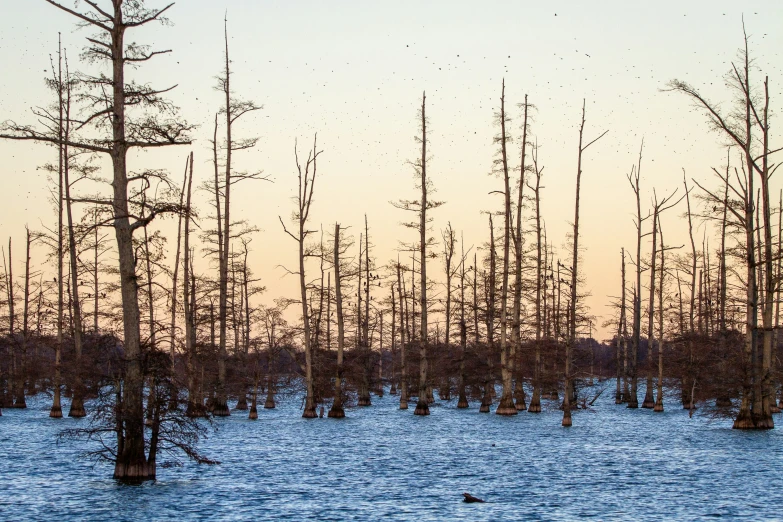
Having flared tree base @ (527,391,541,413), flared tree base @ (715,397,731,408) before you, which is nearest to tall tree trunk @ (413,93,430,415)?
flared tree base @ (527,391,541,413)

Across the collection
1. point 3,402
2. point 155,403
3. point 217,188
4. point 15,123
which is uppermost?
point 217,188

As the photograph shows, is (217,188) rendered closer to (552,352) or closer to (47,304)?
(47,304)

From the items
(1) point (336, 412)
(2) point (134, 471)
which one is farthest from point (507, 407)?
(2) point (134, 471)

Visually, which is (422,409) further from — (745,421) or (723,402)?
(745,421)

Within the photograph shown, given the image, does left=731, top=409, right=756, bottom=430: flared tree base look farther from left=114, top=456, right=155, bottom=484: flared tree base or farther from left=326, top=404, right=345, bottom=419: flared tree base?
left=114, top=456, right=155, bottom=484: flared tree base

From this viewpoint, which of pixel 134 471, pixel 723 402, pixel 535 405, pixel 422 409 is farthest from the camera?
pixel 535 405

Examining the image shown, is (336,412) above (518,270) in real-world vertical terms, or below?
below

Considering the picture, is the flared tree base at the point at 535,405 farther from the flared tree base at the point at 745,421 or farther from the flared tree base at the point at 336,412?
the flared tree base at the point at 745,421

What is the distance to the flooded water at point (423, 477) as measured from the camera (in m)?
18.5

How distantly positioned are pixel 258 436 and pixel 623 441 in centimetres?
1613

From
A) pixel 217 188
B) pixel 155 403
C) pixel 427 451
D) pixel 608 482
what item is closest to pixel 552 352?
pixel 217 188

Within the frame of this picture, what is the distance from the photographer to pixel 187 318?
157 ft

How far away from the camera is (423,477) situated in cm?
2445

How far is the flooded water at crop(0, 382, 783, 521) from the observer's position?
60.7 ft
